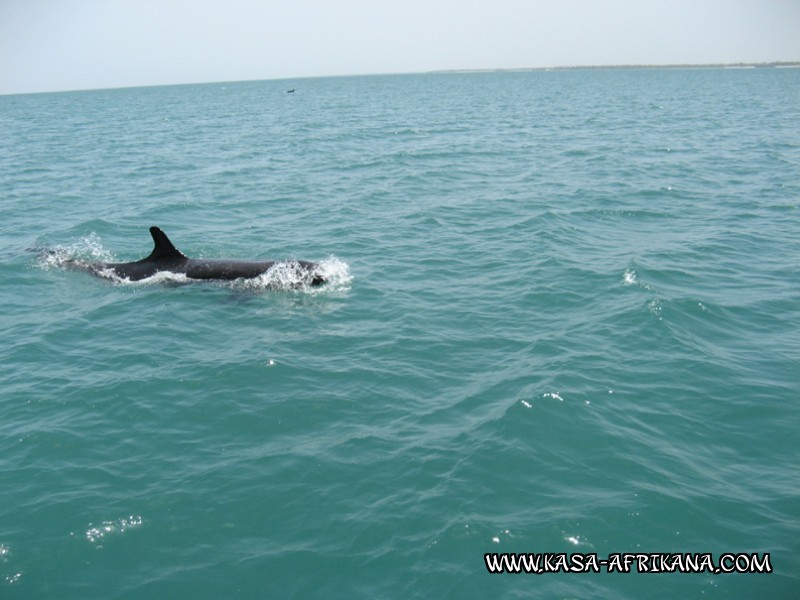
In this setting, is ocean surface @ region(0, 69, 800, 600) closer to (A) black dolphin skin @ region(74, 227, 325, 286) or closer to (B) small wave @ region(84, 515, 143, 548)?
(B) small wave @ region(84, 515, 143, 548)

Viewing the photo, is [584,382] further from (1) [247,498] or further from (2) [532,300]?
(1) [247,498]

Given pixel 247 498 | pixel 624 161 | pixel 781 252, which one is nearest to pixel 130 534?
pixel 247 498

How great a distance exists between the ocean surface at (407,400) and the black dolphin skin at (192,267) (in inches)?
23.9

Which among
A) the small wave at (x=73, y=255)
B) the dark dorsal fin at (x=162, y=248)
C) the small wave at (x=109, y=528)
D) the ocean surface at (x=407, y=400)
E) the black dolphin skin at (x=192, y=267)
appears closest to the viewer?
the ocean surface at (x=407, y=400)

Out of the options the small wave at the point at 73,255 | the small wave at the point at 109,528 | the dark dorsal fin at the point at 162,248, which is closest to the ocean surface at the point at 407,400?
the small wave at the point at 109,528

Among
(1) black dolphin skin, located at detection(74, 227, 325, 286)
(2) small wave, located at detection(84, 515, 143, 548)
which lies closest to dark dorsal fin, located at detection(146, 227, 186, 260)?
(1) black dolphin skin, located at detection(74, 227, 325, 286)

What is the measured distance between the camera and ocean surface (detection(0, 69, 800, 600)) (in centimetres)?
826

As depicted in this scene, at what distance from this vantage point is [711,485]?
30.8ft

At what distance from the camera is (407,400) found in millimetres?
11867

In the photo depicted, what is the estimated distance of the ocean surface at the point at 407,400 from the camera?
8258 mm

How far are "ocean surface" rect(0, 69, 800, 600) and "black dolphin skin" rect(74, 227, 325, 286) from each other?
61cm

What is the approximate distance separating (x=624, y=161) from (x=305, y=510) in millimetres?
33362

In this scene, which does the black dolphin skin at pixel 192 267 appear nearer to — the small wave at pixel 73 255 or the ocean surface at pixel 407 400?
the ocean surface at pixel 407 400

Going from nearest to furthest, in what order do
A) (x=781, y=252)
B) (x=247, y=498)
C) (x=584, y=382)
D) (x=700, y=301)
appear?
1. (x=247, y=498)
2. (x=584, y=382)
3. (x=700, y=301)
4. (x=781, y=252)
